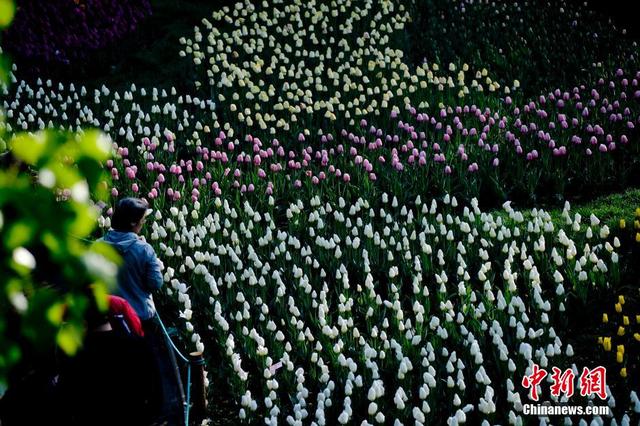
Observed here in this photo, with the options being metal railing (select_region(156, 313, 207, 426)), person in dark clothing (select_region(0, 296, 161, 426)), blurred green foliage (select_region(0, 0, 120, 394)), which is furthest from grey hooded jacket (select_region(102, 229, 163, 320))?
blurred green foliage (select_region(0, 0, 120, 394))

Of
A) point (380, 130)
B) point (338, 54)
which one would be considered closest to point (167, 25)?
point (338, 54)

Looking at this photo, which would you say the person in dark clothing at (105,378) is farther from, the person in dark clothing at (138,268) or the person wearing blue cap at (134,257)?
the person wearing blue cap at (134,257)

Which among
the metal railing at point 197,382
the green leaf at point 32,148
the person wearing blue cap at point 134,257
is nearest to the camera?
the green leaf at point 32,148

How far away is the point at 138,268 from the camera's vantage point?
495 centimetres

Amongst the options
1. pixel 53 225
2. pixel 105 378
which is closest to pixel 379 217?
pixel 105 378

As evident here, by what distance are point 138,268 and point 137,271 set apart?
0.03 m

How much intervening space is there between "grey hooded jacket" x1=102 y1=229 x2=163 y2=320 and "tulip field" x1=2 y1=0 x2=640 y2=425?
0.60 metres

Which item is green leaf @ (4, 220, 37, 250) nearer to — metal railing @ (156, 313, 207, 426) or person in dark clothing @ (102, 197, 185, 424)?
person in dark clothing @ (102, 197, 185, 424)

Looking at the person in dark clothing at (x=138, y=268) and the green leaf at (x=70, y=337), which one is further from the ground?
the green leaf at (x=70, y=337)

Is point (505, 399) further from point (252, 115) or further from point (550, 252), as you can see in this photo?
point (252, 115)

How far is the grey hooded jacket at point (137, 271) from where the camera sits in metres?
4.88

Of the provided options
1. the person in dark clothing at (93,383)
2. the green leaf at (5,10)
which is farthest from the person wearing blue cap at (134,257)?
the green leaf at (5,10)

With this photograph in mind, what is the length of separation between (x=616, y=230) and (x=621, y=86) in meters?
3.25

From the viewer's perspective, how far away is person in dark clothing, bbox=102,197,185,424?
478cm
